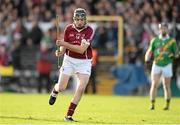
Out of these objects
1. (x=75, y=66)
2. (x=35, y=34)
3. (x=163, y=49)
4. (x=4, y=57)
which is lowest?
(x=4, y=57)

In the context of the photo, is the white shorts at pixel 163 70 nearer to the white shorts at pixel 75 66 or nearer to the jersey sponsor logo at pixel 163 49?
the jersey sponsor logo at pixel 163 49

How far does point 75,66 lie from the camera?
17.1m

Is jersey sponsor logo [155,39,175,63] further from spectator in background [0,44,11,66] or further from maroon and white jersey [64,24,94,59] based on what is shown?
spectator in background [0,44,11,66]

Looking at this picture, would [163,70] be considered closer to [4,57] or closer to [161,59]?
[161,59]

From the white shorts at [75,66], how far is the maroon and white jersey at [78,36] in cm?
9

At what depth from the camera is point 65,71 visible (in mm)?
17219

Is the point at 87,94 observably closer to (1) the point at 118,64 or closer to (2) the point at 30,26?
(1) the point at 118,64

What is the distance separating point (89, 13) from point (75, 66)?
56.9ft

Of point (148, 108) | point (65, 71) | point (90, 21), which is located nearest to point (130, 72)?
point (90, 21)

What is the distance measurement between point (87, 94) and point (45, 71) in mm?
2162

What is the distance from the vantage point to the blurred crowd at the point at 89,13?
32.6m

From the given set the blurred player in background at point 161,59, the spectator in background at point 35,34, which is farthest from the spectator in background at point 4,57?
the blurred player in background at point 161,59

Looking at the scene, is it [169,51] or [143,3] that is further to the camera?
[143,3]

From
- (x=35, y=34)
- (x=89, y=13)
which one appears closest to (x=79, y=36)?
(x=35, y=34)
